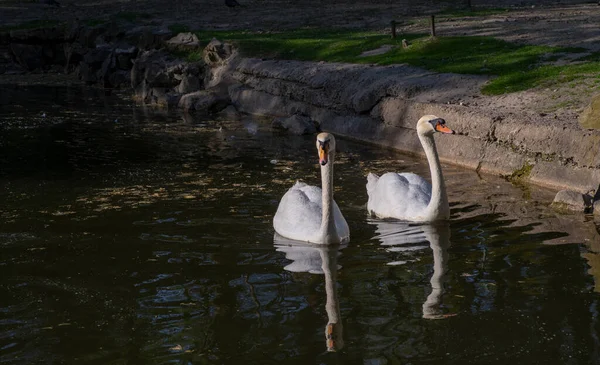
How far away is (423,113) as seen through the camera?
1432 centimetres

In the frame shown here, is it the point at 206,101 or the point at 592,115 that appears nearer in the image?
the point at 592,115

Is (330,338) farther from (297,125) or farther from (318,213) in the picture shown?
(297,125)

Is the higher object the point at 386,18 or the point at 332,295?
the point at 386,18

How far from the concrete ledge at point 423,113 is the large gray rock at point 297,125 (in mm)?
301

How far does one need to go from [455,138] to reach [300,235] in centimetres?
491

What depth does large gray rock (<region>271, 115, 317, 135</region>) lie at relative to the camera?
1659cm

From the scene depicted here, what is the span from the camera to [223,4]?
116 feet

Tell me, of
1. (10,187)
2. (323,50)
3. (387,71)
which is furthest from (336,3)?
(10,187)

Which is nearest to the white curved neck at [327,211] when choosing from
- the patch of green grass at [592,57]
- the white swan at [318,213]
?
the white swan at [318,213]

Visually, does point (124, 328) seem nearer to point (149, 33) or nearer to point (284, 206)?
point (284, 206)

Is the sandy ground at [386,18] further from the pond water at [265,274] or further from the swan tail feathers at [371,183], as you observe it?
the swan tail feathers at [371,183]

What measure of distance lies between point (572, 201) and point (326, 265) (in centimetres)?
312

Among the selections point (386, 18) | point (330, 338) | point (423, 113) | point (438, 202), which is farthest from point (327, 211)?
point (386, 18)

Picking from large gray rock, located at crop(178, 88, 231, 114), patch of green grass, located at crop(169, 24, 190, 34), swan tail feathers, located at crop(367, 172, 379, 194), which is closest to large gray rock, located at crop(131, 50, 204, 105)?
large gray rock, located at crop(178, 88, 231, 114)
